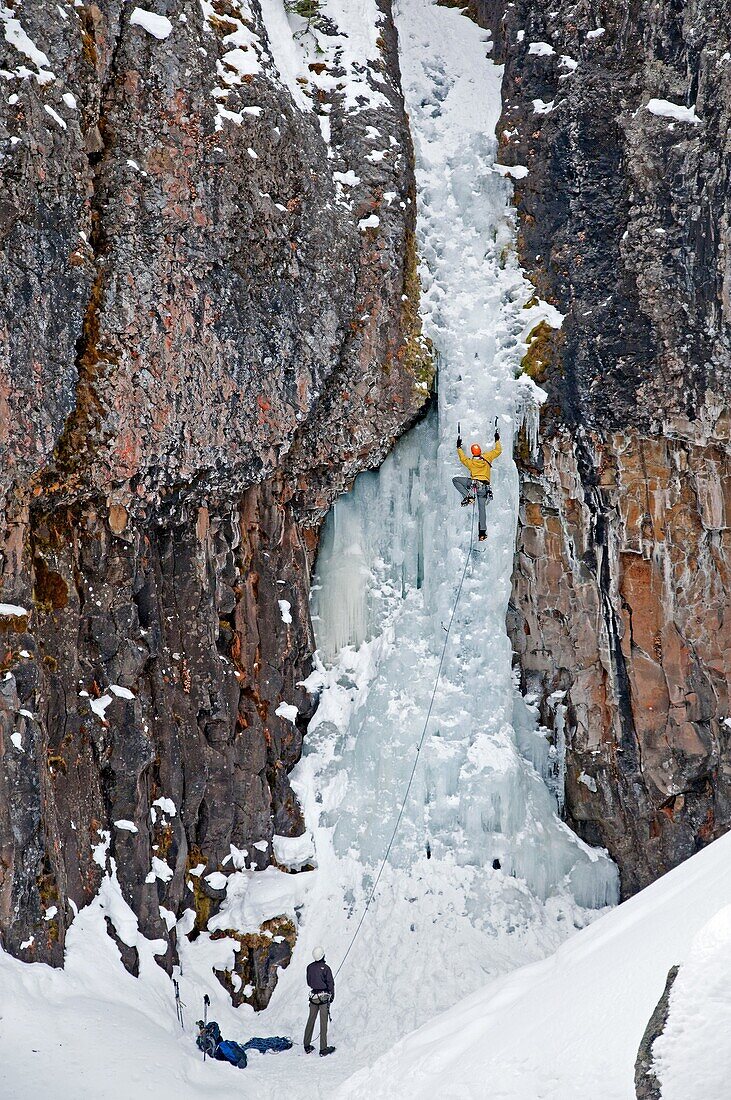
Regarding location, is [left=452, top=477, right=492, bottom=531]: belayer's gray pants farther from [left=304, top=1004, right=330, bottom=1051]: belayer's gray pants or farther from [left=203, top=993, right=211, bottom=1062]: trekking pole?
[left=203, top=993, right=211, bottom=1062]: trekking pole

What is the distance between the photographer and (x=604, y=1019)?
4.35 m

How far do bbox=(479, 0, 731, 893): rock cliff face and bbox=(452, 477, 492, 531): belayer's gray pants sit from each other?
3.49 ft

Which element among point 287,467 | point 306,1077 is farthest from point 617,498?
point 306,1077

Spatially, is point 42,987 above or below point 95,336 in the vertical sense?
below

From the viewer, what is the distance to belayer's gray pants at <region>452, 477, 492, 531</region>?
39.7 ft

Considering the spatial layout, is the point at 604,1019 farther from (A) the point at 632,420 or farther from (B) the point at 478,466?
(A) the point at 632,420

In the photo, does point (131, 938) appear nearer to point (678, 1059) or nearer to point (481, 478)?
point (481, 478)

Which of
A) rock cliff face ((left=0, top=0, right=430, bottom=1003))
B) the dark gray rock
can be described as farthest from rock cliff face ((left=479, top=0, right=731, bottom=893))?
the dark gray rock

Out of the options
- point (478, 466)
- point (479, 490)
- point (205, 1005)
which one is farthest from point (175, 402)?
point (205, 1005)

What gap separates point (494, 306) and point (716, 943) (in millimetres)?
10898

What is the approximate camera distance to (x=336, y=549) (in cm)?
1320

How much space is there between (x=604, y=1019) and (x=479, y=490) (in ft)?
27.3

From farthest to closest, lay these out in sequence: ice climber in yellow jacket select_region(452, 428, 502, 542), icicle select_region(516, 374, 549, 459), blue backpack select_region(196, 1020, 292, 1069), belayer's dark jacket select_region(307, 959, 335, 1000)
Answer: icicle select_region(516, 374, 549, 459) → ice climber in yellow jacket select_region(452, 428, 502, 542) → belayer's dark jacket select_region(307, 959, 335, 1000) → blue backpack select_region(196, 1020, 292, 1069)

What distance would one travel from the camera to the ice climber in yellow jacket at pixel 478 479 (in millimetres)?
12055
